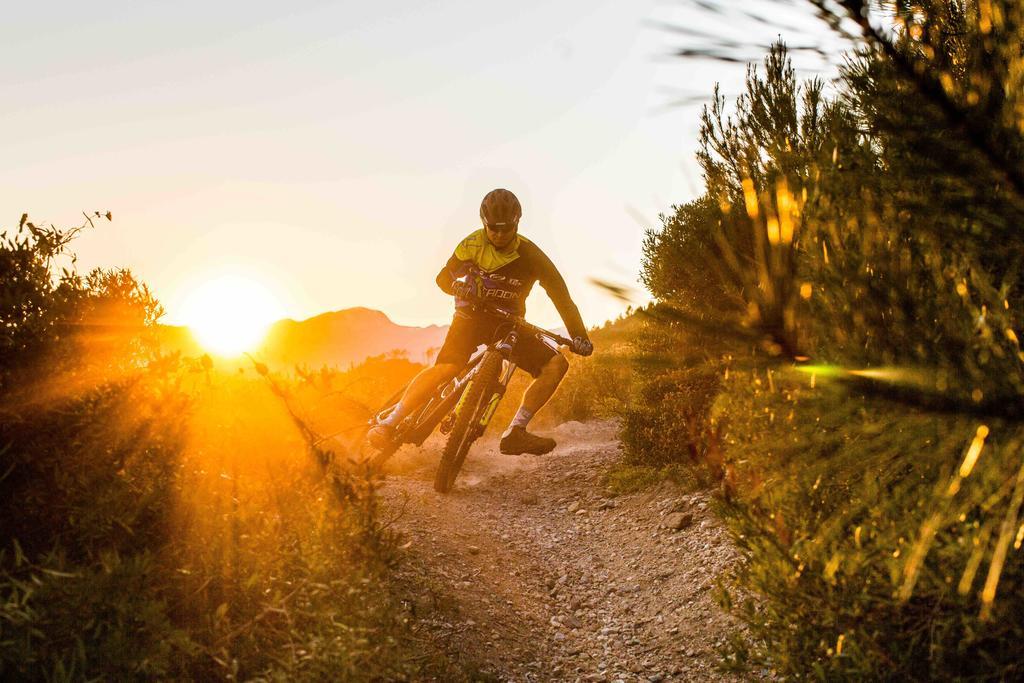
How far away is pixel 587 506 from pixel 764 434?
19.7 ft

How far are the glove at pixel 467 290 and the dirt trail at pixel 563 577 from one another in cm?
215

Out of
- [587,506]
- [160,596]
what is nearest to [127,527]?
[160,596]

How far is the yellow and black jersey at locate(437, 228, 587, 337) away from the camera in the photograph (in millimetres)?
7273

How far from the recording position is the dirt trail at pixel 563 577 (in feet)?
15.5

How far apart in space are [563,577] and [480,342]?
259cm

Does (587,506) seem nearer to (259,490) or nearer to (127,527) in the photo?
(259,490)

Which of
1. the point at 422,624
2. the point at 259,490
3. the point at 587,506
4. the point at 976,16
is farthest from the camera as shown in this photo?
the point at 587,506

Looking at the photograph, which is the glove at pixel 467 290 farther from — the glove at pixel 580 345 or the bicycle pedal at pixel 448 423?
the bicycle pedal at pixel 448 423

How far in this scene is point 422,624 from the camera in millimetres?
4645

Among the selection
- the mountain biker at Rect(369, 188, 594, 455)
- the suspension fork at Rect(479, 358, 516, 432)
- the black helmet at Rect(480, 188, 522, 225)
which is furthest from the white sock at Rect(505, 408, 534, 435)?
the black helmet at Rect(480, 188, 522, 225)

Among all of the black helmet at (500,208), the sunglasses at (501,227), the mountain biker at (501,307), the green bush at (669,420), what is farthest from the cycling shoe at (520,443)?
the black helmet at (500,208)

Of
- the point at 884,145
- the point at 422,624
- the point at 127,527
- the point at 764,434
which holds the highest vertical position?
the point at 884,145

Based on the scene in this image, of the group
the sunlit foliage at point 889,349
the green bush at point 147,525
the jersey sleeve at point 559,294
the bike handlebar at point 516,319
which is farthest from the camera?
the jersey sleeve at point 559,294

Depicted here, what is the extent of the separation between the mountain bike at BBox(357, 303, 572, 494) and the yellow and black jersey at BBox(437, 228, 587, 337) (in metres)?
0.21
